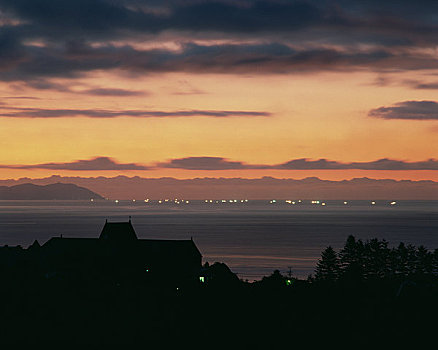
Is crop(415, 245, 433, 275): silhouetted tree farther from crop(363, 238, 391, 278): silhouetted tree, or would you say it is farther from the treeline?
crop(363, 238, 391, 278): silhouetted tree

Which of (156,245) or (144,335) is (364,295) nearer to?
(144,335)

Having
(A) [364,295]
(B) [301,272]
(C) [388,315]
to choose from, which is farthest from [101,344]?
(B) [301,272]

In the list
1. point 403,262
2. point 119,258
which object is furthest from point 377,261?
point 119,258

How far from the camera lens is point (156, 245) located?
85000 millimetres

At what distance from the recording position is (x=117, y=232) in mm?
82938

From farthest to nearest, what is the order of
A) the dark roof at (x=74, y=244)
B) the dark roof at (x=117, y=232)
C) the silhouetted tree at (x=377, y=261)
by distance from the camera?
the dark roof at (x=117, y=232) < the dark roof at (x=74, y=244) < the silhouetted tree at (x=377, y=261)

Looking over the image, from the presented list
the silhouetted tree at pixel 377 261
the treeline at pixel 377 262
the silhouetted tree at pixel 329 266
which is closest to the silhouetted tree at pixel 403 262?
the treeline at pixel 377 262

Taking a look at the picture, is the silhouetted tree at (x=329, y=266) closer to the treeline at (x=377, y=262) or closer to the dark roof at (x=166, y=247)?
the treeline at (x=377, y=262)

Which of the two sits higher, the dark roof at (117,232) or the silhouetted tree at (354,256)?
the dark roof at (117,232)

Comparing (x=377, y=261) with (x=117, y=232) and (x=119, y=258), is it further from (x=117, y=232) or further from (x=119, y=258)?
(x=117, y=232)

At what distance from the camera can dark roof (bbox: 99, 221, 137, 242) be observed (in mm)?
82338

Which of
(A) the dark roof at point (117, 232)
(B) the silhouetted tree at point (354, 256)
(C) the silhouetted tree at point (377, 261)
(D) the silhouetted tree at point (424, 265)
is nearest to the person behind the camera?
(D) the silhouetted tree at point (424, 265)

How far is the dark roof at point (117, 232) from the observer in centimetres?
8234

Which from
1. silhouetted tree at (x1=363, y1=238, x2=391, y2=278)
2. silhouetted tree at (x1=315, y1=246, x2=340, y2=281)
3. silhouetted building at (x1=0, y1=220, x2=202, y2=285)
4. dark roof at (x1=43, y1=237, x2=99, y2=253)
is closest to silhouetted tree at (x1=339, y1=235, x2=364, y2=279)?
silhouetted tree at (x1=363, y1=238, x2=391, y2=278)
